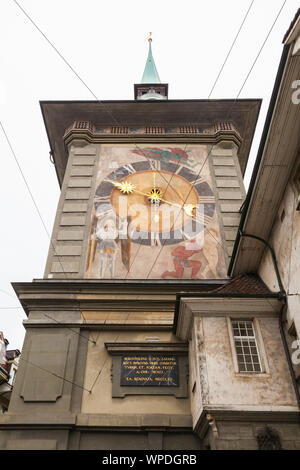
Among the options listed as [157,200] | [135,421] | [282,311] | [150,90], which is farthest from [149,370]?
[150,90]

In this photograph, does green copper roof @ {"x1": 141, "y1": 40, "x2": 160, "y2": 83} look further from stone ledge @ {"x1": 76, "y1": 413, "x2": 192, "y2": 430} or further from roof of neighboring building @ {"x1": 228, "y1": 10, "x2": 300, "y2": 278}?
stone ledge @ {"x1": 76, "y1": 413, "x2": 192, "y2": 430}

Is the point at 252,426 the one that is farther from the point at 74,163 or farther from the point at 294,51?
the point at 74,163

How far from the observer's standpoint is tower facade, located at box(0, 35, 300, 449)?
993 cm

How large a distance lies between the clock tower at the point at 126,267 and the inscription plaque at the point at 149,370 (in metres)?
0.03

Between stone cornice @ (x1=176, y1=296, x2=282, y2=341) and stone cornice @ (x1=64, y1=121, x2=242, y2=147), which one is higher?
stone cornice @ (x1=64, y1=121, x2=242, y2=147)

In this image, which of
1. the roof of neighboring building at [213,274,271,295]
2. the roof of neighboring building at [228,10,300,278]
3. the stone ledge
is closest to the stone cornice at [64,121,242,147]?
the roof of neighboring building at [228,10,300,278]

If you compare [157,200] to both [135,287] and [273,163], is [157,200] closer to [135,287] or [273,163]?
[135,287]

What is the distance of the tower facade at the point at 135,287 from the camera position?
9.93 m

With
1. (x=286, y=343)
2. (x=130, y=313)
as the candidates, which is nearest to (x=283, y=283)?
(x=286, y=343)

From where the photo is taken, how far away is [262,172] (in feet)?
31.0

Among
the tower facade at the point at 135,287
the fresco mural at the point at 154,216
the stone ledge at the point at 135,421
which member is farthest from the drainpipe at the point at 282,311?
the stone ledge at the point at 135,421

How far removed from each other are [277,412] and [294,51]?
7.19 metres

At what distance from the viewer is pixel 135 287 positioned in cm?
1242

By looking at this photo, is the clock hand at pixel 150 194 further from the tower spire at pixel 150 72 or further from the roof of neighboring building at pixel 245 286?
the tower spire at pixel 150 72
